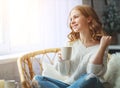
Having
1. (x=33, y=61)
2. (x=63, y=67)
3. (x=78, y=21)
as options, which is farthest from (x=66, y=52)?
(x=33, y=61)

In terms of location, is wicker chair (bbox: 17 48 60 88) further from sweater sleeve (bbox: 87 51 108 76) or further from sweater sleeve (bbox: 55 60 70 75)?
sweater sleeve (bbox: 87 51 108 76)

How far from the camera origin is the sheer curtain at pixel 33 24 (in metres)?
2.00

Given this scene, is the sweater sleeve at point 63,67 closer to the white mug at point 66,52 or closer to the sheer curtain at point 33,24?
the white mug at point 66,52

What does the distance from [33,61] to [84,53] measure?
0.57m

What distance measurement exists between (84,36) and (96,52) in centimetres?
18

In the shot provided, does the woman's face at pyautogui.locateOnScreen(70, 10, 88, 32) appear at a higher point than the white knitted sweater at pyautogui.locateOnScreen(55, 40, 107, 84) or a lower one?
higher

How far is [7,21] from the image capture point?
6.52ft

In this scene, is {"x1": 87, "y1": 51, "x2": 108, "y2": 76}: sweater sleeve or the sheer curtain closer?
{"x1": 87, "y1": 51, "x2": 108, "y2": 76}: sweater sleeve

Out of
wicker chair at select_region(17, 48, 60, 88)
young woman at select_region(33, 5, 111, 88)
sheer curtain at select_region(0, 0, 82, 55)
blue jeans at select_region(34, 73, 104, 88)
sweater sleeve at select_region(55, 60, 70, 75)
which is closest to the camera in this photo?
blue jeans at select_region(34, 73, 104, 88)

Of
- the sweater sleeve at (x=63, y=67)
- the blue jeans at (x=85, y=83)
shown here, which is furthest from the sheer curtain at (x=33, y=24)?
the blue jeans at (x=85, y=83)

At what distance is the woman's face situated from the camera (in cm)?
159

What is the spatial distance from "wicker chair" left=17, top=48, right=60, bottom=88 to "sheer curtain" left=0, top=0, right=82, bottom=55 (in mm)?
120

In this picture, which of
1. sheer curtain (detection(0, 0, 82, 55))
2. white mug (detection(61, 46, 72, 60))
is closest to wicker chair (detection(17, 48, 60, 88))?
sheer curtain (detection(0, 0, 82, 55))

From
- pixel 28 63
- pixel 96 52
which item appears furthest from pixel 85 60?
pixel 28 63
